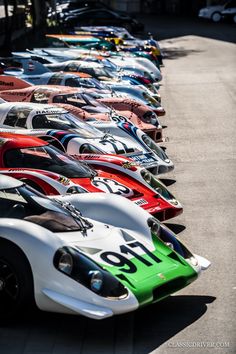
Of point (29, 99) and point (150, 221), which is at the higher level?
point (150, 221)

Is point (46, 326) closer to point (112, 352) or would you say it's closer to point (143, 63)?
point (112, 352)

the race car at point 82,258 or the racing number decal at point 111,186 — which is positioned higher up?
the race car at point 82,258

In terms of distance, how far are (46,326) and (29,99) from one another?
28.3 feet

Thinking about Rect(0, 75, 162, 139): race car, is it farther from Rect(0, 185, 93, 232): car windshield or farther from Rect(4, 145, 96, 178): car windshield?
Rect(0, 185, 93, 232): car windshield

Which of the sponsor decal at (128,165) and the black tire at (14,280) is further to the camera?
the sponsor decal at (128,165)

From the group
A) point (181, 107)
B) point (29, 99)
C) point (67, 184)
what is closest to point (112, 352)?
point (67, 184)

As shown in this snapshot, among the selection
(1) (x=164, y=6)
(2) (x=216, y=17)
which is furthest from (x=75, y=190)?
(1) (x=164, y=6)

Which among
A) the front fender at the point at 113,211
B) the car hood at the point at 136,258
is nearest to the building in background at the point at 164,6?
the front fender at the point at 113,211

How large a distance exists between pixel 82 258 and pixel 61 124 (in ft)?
20.5

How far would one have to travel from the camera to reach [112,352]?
7969 millimetres

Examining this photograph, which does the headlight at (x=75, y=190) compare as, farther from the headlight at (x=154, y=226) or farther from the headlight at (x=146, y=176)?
the headlight at (x=154, y=226)

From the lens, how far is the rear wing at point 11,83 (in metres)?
18.1

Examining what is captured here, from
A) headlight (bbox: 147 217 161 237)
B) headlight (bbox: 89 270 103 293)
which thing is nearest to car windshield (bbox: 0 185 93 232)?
headlight (bbox: 147 217 161 237)

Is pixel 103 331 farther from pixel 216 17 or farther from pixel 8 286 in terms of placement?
pixel 216 17
